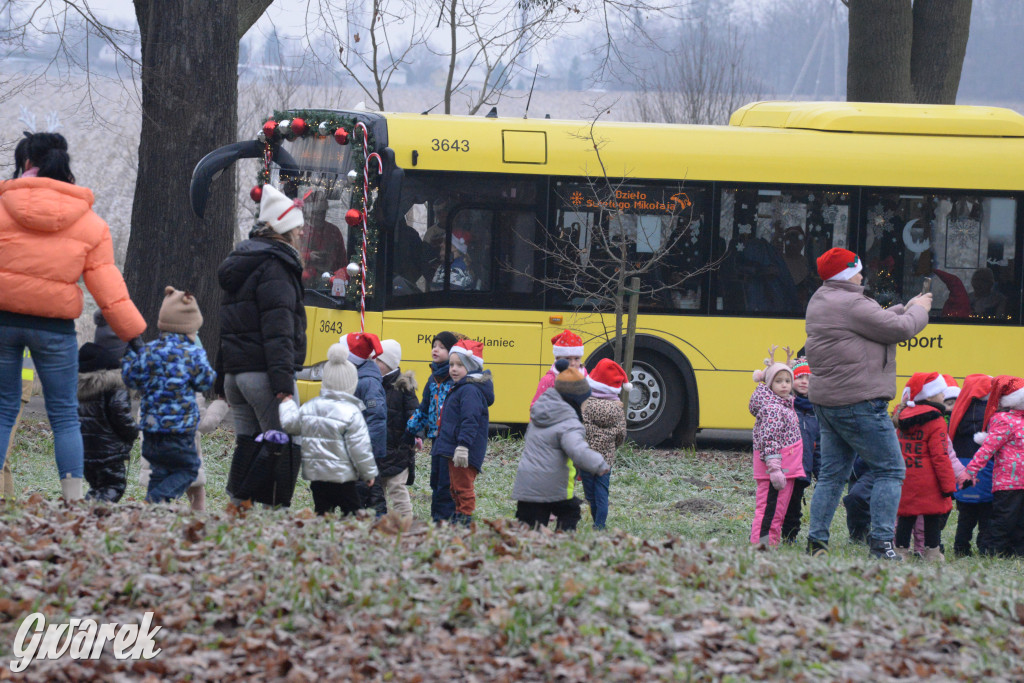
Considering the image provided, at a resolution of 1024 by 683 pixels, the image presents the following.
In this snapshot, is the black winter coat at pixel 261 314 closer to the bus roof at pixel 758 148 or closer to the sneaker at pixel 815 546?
the sneaker at pixel 815 546

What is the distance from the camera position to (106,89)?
210ft

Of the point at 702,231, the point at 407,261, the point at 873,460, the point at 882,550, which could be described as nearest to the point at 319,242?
the point at 407,261

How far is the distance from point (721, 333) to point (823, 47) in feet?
218

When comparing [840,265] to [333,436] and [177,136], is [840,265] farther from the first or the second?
[177,136]

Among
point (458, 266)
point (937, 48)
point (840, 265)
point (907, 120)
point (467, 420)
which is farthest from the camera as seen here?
point (937, 48)

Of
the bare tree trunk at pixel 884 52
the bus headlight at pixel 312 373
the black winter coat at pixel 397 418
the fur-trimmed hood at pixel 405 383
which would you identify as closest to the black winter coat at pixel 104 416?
the black winter coat at pixel 397 418

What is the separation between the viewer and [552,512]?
7.81m

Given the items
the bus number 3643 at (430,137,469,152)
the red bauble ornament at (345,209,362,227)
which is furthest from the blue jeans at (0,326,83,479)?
the bus number 3643 at (430,137,469,152)

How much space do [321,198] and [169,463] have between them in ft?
19.6

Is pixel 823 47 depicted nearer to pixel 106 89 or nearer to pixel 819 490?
pixel 106 89

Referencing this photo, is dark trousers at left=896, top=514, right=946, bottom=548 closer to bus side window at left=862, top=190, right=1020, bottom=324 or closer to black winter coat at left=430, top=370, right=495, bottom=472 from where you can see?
black winter coat at left=430, top=370, right=495, bottom=472

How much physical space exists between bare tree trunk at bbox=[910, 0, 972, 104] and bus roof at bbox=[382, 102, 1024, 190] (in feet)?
11.3

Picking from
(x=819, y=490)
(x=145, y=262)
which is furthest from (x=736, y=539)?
(x=145, y=262)

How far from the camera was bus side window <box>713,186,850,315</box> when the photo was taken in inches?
510
